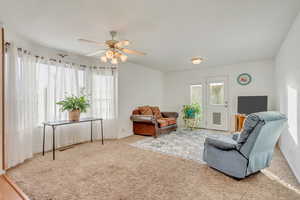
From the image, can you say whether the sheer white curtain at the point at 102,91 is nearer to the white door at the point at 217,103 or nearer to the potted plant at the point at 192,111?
the potted plant at the point at 192,111

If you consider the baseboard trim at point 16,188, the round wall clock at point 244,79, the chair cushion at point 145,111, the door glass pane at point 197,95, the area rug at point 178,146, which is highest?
the round wall clock at point 244,79

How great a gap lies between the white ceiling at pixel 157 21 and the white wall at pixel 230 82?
4.98ft

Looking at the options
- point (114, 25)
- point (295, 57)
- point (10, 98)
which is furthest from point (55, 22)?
point (295, 57)

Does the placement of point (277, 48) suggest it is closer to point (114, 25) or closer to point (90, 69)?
point (114, 25)

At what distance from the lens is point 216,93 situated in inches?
225

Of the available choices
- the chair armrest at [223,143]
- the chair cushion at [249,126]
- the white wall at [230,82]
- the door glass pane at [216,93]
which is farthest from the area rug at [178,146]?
the white wall at [230,82]

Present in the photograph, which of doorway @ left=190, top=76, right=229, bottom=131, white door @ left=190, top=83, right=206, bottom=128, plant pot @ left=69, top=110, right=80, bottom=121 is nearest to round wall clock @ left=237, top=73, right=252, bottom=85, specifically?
doorway @ left=190, top=76, right=229, bottom=131

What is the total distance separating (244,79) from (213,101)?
1273 mm

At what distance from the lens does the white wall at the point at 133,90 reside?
492cm

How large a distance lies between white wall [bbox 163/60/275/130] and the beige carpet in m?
2.54

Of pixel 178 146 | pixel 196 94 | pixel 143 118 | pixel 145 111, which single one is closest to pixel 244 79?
pixel 196 94

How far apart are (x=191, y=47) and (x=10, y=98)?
3836 millimetres

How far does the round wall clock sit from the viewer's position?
5081mm

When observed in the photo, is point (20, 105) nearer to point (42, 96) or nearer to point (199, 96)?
point (42, 96)
